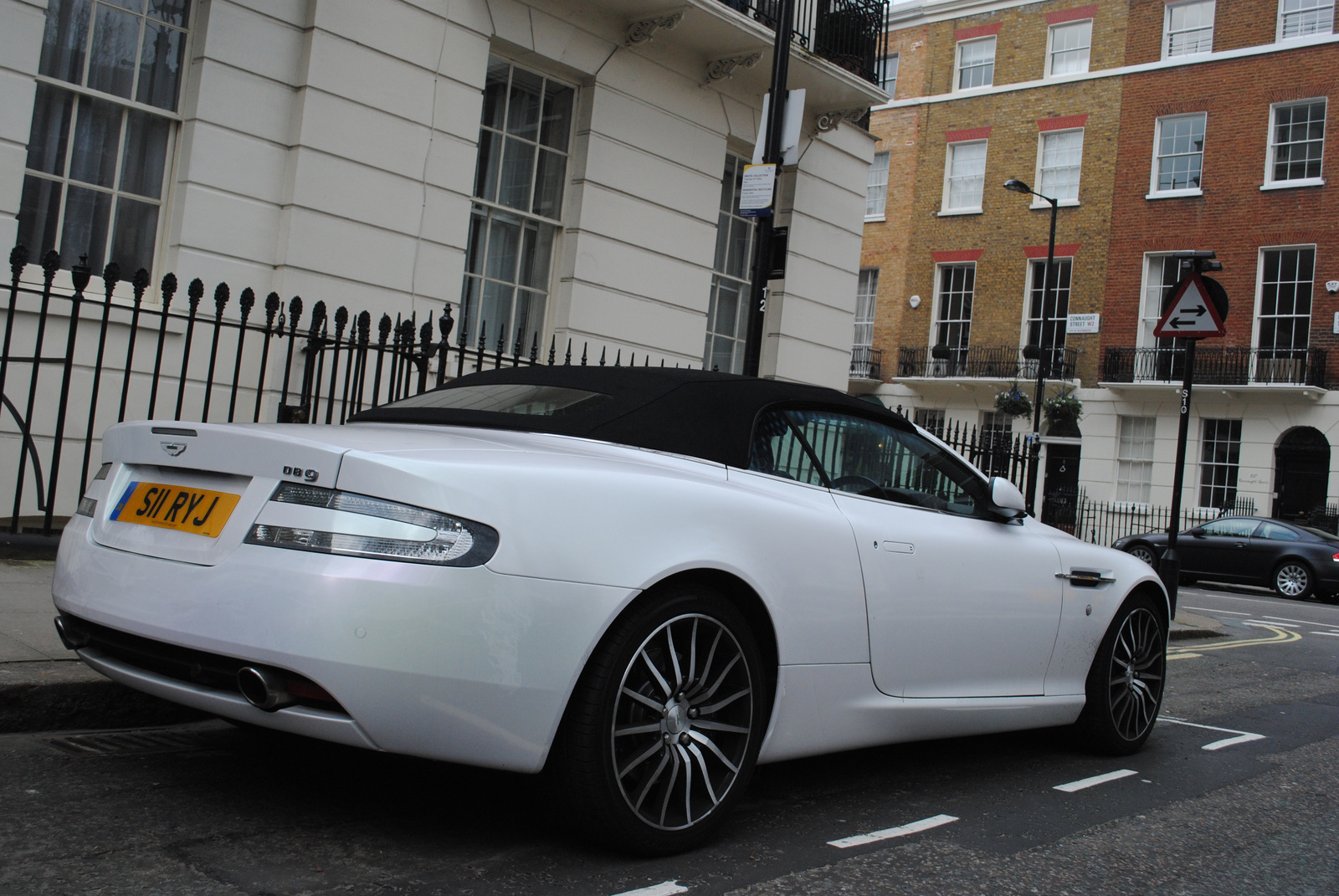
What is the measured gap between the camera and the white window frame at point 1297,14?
2608 cm

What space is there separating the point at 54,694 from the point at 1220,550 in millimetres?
19077

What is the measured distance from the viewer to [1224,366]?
87.5 ft

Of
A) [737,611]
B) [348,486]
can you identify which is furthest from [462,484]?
[737,611]

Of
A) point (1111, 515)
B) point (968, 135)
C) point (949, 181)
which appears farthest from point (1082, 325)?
point (968, 135)

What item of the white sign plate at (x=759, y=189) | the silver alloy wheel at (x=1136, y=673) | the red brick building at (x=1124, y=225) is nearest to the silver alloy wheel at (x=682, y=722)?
the silver alloy wheel at (x=1136, y=673)

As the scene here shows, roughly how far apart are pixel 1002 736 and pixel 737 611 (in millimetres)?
2578

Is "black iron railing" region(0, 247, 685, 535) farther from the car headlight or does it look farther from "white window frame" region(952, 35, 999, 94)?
"white window frame" region(952, 35, 999, 94)

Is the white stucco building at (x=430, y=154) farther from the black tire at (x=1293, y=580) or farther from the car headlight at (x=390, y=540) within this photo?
the black tire at (x=1293, y=580)

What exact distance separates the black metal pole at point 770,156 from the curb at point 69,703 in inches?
196

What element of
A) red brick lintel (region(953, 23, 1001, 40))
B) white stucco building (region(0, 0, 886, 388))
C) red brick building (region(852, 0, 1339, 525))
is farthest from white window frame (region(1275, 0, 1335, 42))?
white stucco building (region(0, 0, 886, 388))

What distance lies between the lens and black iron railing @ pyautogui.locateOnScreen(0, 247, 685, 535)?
633cm

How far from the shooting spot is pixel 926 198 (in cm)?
3250

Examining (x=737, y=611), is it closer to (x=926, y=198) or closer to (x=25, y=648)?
(x=25, y=648)

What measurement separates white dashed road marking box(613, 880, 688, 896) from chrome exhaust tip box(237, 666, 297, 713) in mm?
923
